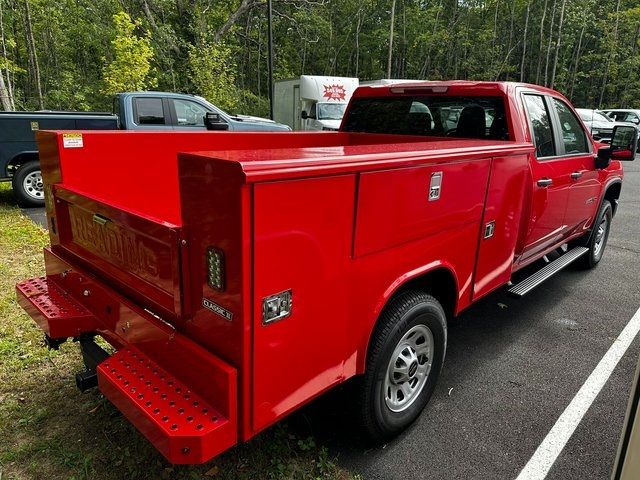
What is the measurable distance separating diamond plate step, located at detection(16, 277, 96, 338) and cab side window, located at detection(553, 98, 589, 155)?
13.9ft

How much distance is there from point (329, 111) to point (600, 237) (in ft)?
40.2

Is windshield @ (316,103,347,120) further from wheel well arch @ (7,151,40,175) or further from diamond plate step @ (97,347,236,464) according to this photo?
diamond plate step @ (97,347,236,464)

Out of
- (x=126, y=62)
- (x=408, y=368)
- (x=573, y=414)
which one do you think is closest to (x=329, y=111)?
(x=126, y=62)

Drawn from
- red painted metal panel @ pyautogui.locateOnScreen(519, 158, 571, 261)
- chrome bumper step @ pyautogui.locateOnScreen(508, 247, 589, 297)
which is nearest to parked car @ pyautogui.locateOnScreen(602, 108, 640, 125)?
chrome bumper step @ pyautogui.locateOnScreen(508, 247, 589, 297)

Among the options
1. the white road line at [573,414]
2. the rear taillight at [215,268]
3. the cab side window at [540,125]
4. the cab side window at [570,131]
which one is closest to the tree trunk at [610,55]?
the cab side window at [570,131]

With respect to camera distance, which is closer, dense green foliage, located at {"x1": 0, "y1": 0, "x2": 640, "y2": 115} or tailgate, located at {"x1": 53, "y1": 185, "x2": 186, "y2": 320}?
tailgate, located at {"x1": 53, "y1": 185, "x2": 186, "y2": 320}

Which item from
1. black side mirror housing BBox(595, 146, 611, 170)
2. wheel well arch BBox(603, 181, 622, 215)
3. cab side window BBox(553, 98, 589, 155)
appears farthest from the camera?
wheel well arch BBox(603, 181, 622, 215)

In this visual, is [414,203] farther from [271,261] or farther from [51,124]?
[51,124]

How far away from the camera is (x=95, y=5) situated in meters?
22.2

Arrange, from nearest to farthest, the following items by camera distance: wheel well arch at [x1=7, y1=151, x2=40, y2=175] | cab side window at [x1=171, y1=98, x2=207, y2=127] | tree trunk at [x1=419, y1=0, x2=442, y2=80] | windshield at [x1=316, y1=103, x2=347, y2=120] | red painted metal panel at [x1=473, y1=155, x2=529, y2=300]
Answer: red painted metal panel at [x1=473, y1=155, x2=529, y2=300] → wheel well arch at [x1=7, y1=151, x2=40, y2=175] → cab side window at [x1=171, y1=98, x2=207, y2=127] → windshield at [x1=316, y1=103, x2=347, y2=120] → tree trunk at [x1=419, y1=0, x2=442, y2=80]

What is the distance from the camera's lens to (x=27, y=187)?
26.3 ft

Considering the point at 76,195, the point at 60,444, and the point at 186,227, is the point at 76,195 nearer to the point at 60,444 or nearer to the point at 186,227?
the point at 186,227

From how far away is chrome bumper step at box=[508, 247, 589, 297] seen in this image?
3880 millimetres

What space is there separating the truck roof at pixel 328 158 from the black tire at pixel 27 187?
7.42 m
